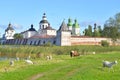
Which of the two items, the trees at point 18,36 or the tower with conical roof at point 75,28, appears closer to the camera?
the tower with conical roof at point 75,28

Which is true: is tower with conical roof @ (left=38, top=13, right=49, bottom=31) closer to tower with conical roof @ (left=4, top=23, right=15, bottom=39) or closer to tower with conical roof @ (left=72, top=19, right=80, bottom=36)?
tower with conical roof @ (left=72, top=19, right=80, bottom=36)

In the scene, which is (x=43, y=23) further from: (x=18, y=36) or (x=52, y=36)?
(x=52, y=36)

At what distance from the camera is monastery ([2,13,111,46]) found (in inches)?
4621

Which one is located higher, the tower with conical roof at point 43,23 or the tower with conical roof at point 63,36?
the tower with conical roof at point 43,23

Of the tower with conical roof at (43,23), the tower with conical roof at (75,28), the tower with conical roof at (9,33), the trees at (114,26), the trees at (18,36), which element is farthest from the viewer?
the tower with conical roof at (9,33)

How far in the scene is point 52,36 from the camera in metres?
131

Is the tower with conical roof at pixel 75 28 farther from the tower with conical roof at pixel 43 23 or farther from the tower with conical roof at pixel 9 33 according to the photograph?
the tower with conical roof at pixel 9 33

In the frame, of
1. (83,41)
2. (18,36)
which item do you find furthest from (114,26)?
(18,36)

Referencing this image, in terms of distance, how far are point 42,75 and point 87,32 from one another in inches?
5148

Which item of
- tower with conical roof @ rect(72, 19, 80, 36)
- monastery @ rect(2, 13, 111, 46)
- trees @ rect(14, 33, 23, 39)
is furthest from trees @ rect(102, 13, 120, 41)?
trees @ rect(14, 33, 23, 39)

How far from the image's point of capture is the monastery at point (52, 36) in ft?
385

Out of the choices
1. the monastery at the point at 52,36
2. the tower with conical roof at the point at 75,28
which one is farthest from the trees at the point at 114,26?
the tower with conical roof at the point at 75,28

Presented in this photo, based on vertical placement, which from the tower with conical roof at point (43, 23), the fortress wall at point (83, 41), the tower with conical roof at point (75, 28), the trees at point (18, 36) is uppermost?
the tower with conical roof at point (43, 23)

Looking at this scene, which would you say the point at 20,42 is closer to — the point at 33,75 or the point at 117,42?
the point at 117,42
